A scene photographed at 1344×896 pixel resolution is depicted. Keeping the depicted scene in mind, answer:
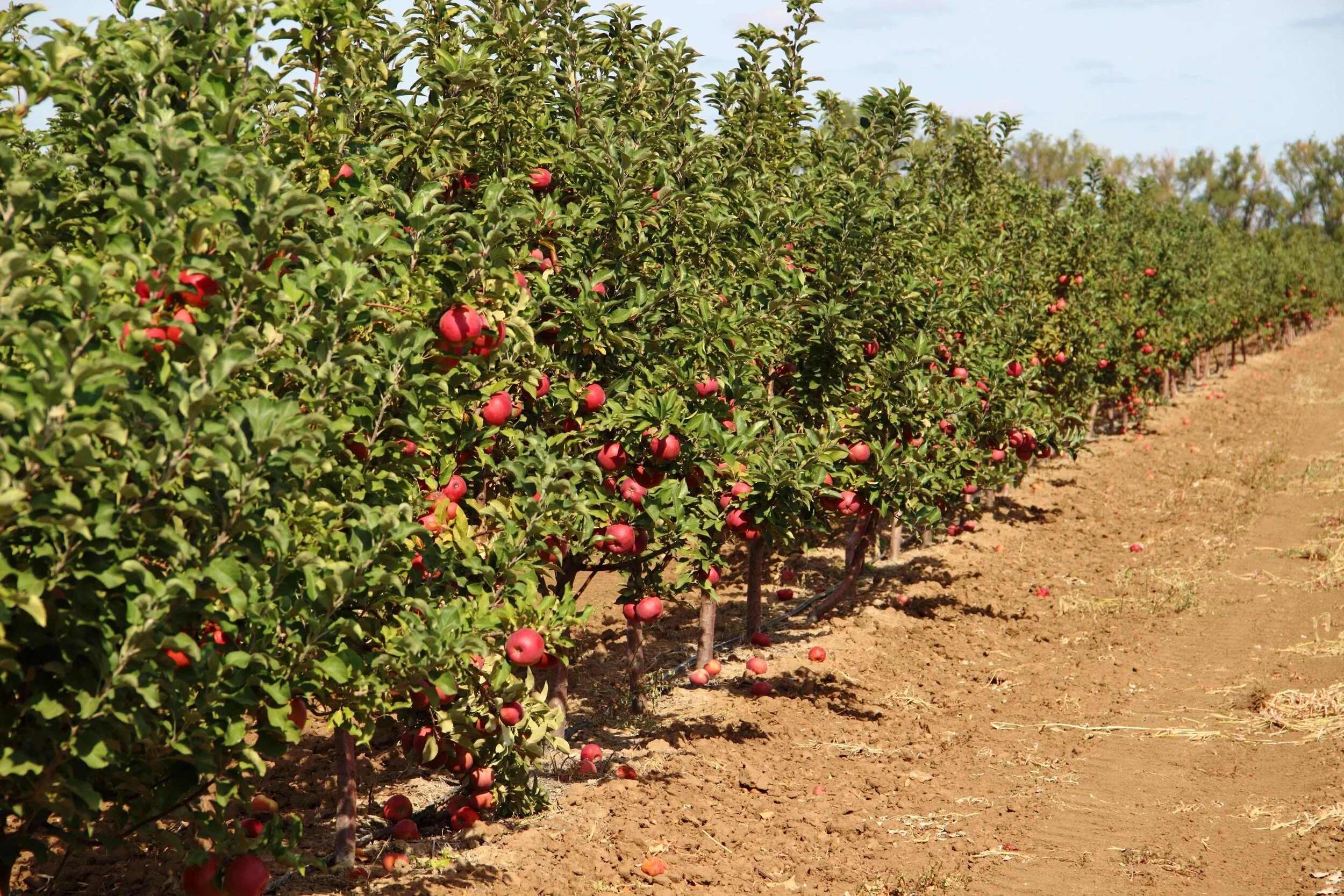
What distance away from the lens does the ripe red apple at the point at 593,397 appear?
570 centimetres

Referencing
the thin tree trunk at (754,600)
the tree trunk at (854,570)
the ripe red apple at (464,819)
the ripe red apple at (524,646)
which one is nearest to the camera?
the ripe red apple at (524,646)

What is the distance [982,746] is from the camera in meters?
7.51

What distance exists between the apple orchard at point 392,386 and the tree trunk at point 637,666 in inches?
1.3

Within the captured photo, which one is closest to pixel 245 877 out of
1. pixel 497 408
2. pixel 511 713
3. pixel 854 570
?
pixel 511 713

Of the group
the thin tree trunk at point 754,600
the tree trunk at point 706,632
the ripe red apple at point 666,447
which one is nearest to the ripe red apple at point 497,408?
the ripe red apple at point 666,447

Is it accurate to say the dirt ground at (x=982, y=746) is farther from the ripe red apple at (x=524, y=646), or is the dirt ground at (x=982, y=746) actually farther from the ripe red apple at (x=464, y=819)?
the ripe red apple at (x=524, y=646)

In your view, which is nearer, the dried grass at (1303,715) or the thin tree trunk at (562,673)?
the thin tree trunk at (562,673)

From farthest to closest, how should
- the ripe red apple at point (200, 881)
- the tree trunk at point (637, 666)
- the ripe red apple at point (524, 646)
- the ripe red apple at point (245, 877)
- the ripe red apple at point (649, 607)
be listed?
the tree trunk at point (637, 666) → the ripe red apple at point (649, 607) → the ripe red apple at point (524, 646) → the ripe red apple at point (200, 881) → the ripe red apple at point (245, 877)

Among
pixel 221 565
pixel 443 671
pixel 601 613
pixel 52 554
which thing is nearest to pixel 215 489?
pixel 221 565

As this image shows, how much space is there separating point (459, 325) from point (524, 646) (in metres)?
1.43

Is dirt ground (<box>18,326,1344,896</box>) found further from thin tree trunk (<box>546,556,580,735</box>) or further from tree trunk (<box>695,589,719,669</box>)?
thin tree trunk (<box>546,556,580,735</box>)

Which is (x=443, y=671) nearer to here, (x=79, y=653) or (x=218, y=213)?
(x=79, y=653)

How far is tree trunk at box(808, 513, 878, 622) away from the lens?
916cm

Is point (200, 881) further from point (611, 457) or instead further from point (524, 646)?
point (611, 457)
